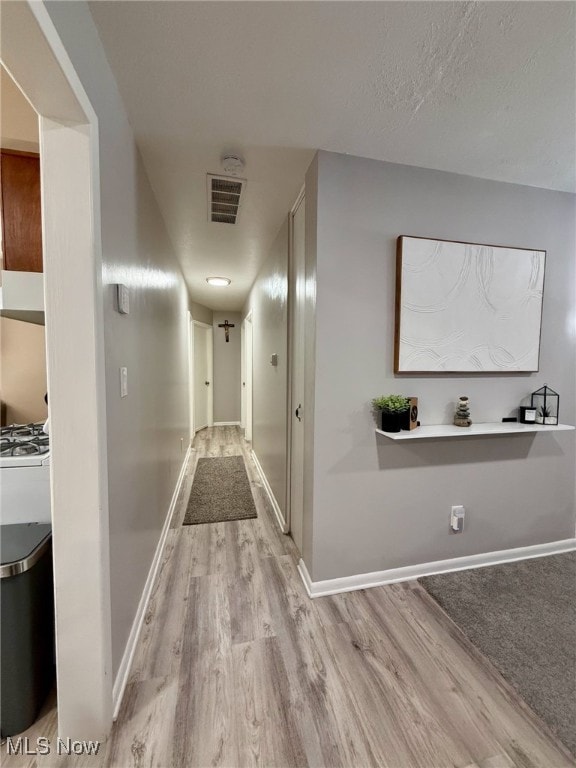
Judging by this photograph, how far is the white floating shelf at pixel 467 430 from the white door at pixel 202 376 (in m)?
4.08

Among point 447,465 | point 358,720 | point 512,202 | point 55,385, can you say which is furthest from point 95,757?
point 512,202

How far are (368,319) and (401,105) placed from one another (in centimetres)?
94

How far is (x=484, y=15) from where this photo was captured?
98cm

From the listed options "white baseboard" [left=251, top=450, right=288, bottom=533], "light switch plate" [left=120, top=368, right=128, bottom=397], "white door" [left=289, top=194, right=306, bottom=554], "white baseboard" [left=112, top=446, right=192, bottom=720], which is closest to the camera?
"white baseboard" [left=112, top=446, right=192, bottom=720]

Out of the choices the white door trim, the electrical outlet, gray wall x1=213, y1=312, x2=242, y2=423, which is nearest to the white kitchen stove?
the electrical outlet

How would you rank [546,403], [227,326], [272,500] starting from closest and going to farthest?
1. [546,403]
2. [272,500]
3. [227,326]

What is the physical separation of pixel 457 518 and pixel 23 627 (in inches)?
84.8

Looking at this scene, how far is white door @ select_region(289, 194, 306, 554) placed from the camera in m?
1.97

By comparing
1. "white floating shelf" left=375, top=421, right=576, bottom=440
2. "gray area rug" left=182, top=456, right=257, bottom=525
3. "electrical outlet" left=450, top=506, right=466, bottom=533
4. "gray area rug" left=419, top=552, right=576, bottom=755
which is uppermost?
"white floating shelf" left=375, top=421, right=576, bottom=440

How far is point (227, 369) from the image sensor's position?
20.1 ft

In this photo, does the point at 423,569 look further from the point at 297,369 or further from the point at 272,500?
the point at 297,369

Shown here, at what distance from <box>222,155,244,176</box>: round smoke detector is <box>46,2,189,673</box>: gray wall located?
45 cm

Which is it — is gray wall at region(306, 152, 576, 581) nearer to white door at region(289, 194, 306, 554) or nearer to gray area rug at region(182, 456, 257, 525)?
white door at region(289, 194, 306, 554)

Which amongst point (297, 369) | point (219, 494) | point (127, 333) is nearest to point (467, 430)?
point (297, 369)
